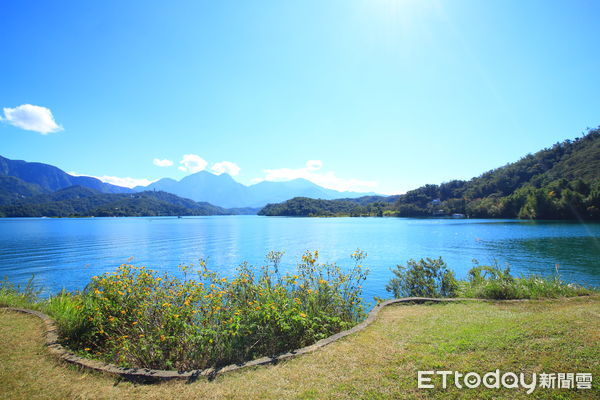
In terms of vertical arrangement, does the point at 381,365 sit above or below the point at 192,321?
below

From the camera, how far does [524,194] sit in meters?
80.4

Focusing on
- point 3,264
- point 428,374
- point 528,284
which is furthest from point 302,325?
point 3,264

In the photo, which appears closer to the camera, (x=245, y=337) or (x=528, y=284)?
(x=245, y=337)

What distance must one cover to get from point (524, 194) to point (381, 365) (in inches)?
3902

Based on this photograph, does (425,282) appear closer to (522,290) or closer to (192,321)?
(522,290)

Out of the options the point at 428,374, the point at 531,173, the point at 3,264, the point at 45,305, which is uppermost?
the point at 531,173

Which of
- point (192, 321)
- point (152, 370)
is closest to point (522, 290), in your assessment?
point (192, 321)

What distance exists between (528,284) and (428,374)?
25.6ft

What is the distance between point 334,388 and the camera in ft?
12.9

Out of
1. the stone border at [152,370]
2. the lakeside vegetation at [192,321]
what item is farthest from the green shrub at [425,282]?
the stone border at [152,370]

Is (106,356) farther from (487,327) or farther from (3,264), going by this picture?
(3,264)

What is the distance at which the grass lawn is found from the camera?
153 inches

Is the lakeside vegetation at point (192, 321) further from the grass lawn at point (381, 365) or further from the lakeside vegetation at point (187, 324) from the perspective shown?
the grass lawn at point (381, 365)

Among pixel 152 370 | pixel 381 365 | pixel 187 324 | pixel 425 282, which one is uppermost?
pixel 187 324
